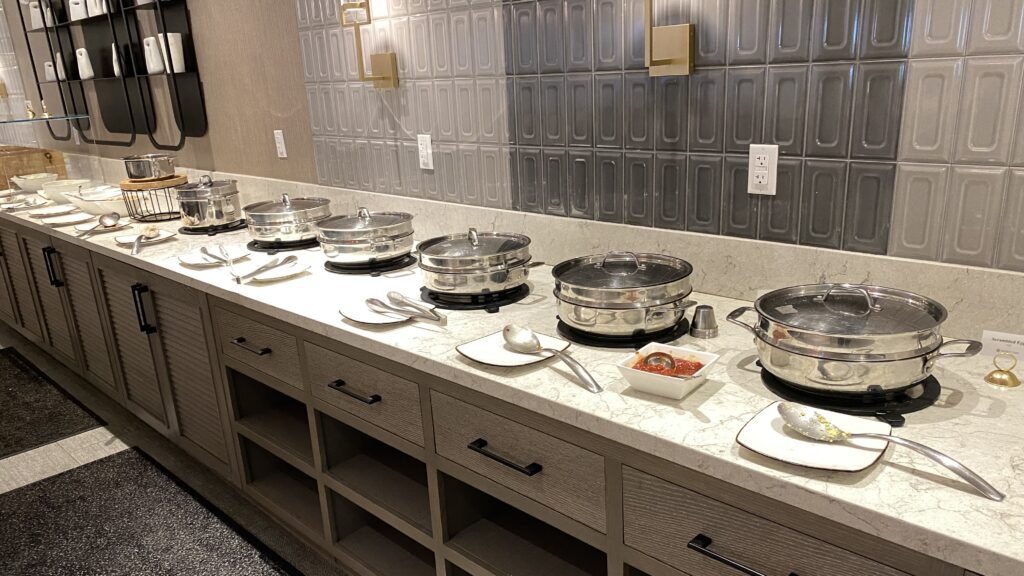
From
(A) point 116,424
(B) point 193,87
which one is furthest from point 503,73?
(A) point 116,424

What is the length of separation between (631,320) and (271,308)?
3.05 ft

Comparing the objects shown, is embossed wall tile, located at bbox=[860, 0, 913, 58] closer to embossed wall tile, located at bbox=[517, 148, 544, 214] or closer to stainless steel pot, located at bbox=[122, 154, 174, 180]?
embossed wall tile, located at bbox=[517, 148, 544, 214]

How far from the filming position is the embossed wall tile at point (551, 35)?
1757 mm

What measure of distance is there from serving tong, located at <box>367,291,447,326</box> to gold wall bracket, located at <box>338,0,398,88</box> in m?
0.88

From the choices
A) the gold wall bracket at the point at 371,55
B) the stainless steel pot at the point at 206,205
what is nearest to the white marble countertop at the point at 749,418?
the gold wall bracket at the point at 371,55

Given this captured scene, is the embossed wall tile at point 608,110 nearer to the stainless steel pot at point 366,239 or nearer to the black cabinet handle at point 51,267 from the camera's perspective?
the stainless steel pot at point 366,239

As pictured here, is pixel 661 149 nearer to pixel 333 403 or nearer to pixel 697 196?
pixel 697 196

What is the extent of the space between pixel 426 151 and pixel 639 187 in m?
0.80

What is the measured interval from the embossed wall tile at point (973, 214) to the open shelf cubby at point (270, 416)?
1.59 m

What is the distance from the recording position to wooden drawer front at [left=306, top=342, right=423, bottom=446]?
1503mm

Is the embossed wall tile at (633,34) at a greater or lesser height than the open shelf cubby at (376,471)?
greater

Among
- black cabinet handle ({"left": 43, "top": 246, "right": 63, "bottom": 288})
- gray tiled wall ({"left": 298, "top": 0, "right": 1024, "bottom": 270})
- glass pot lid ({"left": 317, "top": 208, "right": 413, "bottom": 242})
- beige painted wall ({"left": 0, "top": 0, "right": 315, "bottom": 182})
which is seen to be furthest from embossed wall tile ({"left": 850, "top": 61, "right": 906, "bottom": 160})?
black cabinet handle ({"left": 43, "top": 246, "right": 63, "bottom": 288})

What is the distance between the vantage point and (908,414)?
104 centimetres

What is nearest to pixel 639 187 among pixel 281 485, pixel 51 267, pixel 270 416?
pixel 270 416
